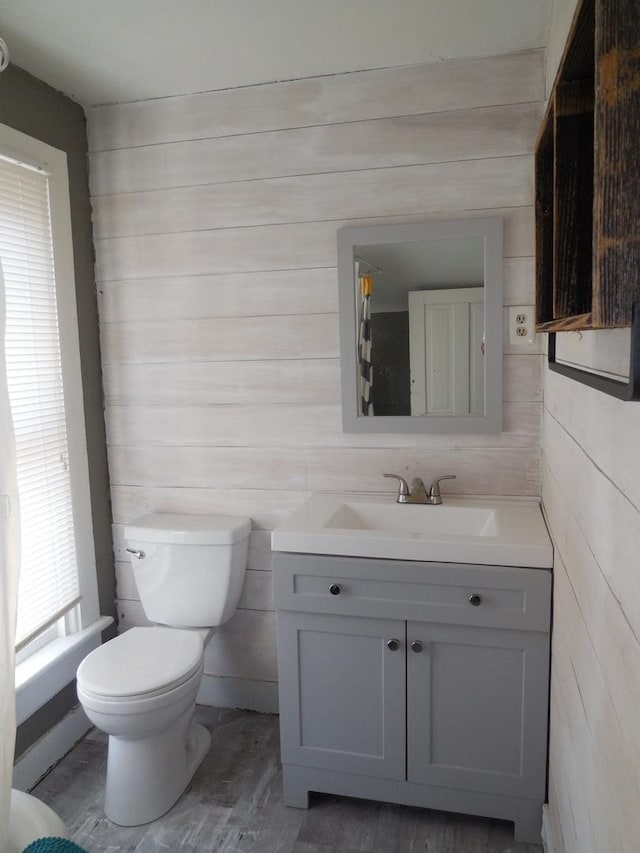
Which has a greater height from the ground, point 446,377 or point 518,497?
point 446,377

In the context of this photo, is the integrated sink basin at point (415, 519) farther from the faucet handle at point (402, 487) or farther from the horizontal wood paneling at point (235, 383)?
the horizontal wood paneling at point (235, 383)

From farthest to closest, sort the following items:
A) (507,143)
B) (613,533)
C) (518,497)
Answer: (518,497), (507,143), (613,533)

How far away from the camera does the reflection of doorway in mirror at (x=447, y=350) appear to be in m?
2.13

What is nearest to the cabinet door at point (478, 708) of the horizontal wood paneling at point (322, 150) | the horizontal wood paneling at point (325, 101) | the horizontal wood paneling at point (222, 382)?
the horizontal wood paneling at point (222, 382)

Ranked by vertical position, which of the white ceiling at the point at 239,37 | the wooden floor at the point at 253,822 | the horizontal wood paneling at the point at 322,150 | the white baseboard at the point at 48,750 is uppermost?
the white ceiling at the point at 239,37

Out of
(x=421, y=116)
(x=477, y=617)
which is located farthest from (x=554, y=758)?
(x=421, y=116)

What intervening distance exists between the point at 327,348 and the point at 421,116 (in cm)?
85

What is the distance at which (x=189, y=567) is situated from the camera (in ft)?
7.54

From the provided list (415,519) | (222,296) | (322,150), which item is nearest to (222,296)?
(222,296)

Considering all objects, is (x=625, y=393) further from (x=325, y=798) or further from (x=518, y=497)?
(x=325, y=798)

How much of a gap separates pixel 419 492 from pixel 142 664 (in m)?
1.08

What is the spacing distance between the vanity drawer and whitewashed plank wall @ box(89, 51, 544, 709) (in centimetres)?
51

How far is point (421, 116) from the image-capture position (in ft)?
6.93

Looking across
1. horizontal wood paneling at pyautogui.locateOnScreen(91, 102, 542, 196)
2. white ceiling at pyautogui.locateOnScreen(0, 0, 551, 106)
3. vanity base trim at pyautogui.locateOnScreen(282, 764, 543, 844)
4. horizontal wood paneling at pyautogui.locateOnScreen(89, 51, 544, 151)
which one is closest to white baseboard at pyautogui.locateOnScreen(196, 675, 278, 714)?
vanity base trim at pyautogui.locateOnScreen(282, 764, 543, 844)
